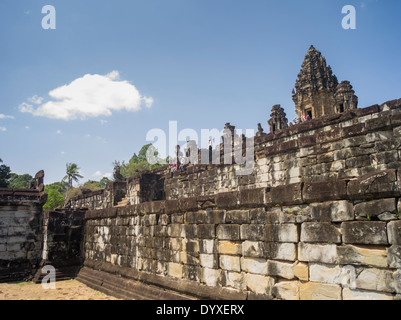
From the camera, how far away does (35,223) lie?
11867 millimetres

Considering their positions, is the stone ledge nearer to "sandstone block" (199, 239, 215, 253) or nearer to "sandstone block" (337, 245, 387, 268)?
"sandstone block" (199, 239, 215, 253)

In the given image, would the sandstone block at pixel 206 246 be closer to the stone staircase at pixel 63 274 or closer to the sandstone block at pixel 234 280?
the sandstone block at pixel 234 280

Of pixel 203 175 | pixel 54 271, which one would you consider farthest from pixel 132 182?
pixel 54 271

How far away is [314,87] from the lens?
30.9 metres

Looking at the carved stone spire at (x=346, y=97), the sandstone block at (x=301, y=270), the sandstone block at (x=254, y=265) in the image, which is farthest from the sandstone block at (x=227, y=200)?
the carved stone spire at (x=346, y=97)

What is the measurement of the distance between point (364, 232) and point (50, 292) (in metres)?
8.69

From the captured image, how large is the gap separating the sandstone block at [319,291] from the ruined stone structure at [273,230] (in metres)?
0.01

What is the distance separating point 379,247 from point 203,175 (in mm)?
9483

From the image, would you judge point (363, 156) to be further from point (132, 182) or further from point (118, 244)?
point (132, 182)

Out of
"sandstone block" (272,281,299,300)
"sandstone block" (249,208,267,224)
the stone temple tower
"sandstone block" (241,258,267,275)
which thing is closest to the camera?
"sandstone block" (272,281,299,300)

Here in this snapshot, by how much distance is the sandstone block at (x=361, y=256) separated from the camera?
3.50 meters

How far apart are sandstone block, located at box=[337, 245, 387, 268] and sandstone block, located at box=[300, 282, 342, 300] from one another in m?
0.35

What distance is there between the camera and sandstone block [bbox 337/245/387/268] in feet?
11.5

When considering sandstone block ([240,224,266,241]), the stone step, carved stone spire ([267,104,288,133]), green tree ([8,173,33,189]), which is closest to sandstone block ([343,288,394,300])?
sandstone block ([240,224,266,241])
